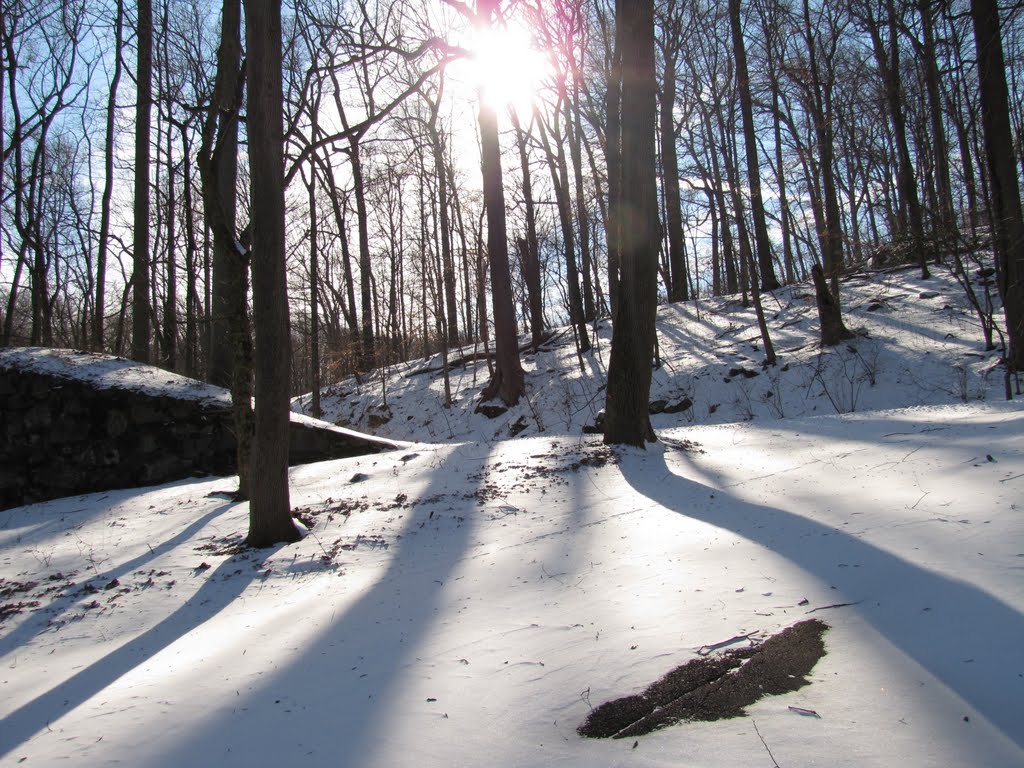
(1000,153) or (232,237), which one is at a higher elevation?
(1000,153)

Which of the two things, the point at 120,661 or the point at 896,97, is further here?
the point at 896,97

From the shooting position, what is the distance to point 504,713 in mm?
2449

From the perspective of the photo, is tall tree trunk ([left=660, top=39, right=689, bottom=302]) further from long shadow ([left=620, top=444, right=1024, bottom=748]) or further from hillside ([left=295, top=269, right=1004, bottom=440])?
long shadow ([left=620, top=444, right=1024, bottom=748])

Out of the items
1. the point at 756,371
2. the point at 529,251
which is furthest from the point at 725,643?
the point at 529,251

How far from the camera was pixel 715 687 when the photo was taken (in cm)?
237

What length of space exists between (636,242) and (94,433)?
8.23m

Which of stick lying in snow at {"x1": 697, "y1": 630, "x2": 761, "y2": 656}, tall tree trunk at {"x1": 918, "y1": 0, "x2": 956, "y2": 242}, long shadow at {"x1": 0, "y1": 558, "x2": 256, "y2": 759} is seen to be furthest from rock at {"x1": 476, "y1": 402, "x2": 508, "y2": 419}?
stick lying in snow at {"x1": 697, "y1": 630, "x2": 761, "y2": 656}

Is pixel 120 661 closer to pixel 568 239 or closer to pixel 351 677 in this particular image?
pixel 351 677

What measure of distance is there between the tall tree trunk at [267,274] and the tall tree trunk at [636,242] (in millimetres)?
3948

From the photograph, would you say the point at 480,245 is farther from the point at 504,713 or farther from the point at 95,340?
the point at 504,713

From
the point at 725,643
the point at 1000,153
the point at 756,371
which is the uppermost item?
the point at 1000,153

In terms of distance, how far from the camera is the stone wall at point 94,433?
8453mm

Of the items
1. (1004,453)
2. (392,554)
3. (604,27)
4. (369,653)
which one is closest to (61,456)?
(392,554)

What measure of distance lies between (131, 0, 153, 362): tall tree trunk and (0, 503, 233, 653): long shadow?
28.6 ft
